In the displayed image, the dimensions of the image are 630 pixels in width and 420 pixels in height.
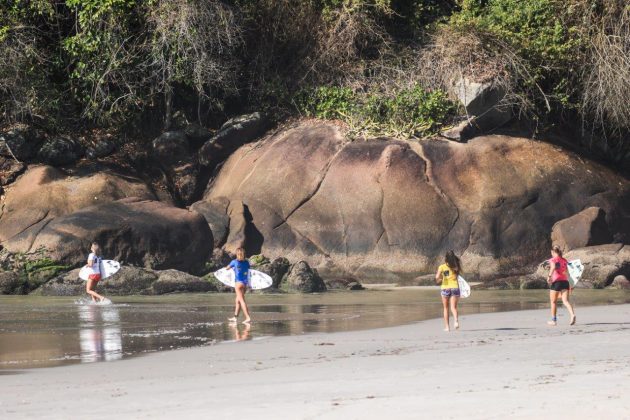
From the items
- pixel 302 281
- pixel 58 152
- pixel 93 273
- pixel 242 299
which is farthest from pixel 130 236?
pixel 242 299

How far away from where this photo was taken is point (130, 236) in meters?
23.1

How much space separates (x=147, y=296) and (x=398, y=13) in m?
11.9

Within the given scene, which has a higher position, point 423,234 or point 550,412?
point 423,234

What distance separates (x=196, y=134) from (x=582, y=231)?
34.3 ft

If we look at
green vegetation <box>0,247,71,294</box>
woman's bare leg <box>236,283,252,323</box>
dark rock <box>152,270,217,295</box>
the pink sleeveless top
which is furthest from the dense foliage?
the pink sleeveless top

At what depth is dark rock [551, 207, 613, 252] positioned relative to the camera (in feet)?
79.5

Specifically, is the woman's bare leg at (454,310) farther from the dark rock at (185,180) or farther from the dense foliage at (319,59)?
the dark rock at (185,180)

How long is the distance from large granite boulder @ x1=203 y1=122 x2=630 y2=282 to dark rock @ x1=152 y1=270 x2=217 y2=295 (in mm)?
2973

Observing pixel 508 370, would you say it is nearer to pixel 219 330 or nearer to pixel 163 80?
pixel 219 330

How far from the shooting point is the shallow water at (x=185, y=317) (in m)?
12.3

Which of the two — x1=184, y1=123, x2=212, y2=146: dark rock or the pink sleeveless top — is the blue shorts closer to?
the pink sleeveless top

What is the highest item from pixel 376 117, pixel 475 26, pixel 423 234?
pixel 475 26

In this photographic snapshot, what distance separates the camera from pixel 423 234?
24719mm

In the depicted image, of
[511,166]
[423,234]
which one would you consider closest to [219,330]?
[423,234]
